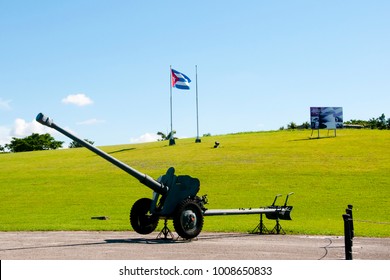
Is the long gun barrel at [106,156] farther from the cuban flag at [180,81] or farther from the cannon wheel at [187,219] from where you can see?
the cuban flag at [180,81]

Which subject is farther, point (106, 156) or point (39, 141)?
point (39, 141)

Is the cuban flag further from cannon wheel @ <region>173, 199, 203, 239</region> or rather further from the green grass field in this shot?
cannon wheel @ <region>173, 199, 203, 239</region>

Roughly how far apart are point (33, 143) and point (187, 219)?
4067 inches

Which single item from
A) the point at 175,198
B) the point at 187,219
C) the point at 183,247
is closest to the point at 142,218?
the point at 175,198

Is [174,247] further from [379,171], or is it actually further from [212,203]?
[379,171]

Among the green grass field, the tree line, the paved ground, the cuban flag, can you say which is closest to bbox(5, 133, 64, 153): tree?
the tree line

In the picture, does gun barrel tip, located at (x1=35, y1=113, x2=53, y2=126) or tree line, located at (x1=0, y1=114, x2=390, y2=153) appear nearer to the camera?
gun barrel tip, located at (x1=35, y1=113, x2=53, y2=126)

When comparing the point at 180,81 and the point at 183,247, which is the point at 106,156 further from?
the point at 180,81

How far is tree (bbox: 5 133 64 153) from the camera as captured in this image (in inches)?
4488

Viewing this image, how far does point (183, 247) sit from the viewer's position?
1531 centimetres

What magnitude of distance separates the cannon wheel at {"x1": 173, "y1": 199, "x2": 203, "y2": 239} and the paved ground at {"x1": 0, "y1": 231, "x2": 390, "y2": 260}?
0.32 meters

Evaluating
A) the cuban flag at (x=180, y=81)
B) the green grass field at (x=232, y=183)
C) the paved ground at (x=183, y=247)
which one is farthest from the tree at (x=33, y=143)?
Answer: the paved ground at (x=183, y=247)

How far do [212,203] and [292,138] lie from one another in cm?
4015
